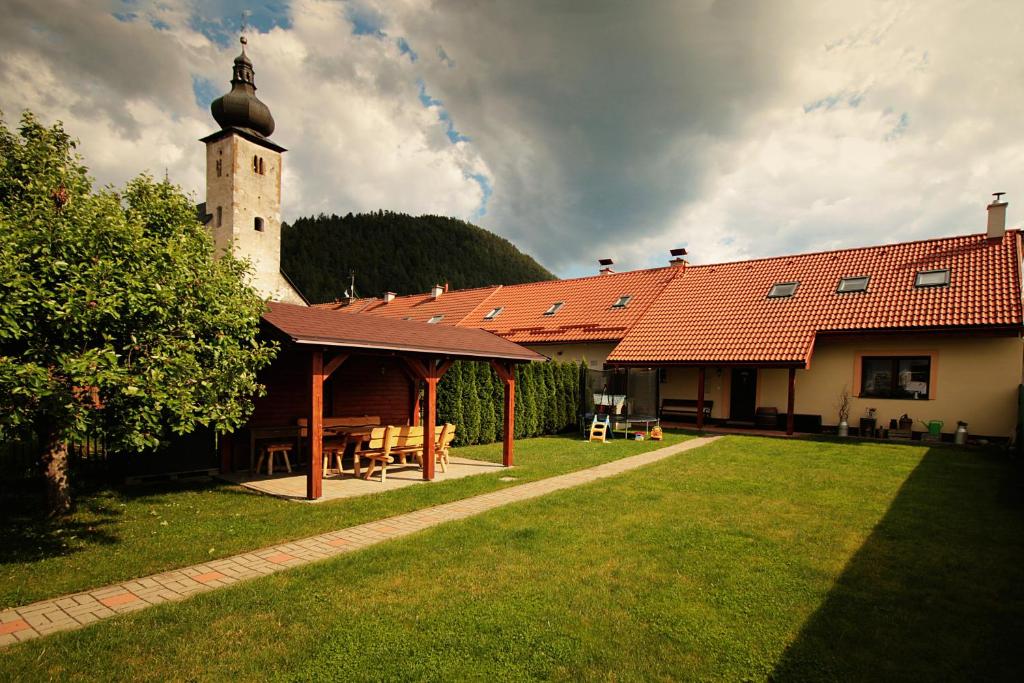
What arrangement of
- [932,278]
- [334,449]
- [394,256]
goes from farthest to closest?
[394,256] → [932,278] → [334,449]

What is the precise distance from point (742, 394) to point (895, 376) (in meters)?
4.44

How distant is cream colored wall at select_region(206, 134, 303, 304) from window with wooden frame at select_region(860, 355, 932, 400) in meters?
32.2

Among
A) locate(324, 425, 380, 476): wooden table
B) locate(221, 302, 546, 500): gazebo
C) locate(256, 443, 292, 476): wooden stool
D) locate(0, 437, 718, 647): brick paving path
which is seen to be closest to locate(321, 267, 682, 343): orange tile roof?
locate(221, 302, 546, 500): gazebo

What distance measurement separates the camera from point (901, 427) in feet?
49.7

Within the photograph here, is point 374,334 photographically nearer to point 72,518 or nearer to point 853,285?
point 72,518

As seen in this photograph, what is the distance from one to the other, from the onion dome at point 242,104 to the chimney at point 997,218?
39065 millimetres

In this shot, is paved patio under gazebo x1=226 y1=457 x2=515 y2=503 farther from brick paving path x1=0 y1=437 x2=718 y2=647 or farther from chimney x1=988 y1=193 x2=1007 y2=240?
chimney x1=988 y1=193 x2=1007 y2=240

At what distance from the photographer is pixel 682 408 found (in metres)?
19.1

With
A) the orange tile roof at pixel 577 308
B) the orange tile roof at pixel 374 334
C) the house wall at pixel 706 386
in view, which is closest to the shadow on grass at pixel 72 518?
the orange tile roof at pixel 374 334

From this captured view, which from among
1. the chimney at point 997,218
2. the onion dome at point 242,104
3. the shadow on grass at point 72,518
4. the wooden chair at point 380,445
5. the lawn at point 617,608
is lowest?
the shadow on grass at point 72,518

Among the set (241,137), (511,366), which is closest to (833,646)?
(511,366)

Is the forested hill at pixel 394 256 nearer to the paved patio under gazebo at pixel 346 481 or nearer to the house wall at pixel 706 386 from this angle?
the house wall at pixel 706 386

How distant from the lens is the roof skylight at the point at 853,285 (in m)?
17.3

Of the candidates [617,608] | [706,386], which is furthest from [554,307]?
[617,608]
